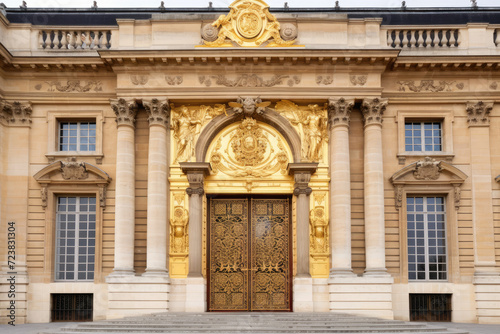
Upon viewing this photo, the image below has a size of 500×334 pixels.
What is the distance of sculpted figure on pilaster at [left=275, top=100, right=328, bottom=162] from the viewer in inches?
952

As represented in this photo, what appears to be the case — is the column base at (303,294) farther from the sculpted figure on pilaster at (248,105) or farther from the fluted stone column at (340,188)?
the sculpted figure on pilaster at (248,105)

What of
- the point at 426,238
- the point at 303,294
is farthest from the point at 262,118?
the point at 426,238

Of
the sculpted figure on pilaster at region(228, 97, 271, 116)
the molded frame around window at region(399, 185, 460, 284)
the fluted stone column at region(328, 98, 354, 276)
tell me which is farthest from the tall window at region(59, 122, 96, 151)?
the molded frame around window at region(399, 185, 460, 284)

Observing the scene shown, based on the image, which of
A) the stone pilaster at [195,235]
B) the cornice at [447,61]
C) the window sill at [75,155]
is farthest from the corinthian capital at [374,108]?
the window sill at [75,155]

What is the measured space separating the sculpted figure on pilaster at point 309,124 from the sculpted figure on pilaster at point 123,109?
5.08 metres

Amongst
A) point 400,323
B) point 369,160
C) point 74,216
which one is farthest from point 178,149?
point 400,323

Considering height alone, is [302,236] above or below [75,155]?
below

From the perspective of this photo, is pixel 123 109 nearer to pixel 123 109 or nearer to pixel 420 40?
pixel 123 109

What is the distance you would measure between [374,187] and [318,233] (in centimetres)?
247

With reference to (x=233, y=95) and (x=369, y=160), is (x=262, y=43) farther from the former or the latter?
(x=369, y=160)

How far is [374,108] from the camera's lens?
78.3 feet

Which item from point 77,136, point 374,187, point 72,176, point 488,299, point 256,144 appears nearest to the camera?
point 488,299

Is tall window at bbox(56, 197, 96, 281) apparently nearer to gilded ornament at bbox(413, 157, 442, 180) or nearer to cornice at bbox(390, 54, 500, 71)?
gilded ornament at bbox(413, 157, 442, 180)

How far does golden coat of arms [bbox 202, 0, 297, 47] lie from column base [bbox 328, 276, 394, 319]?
846 cm
